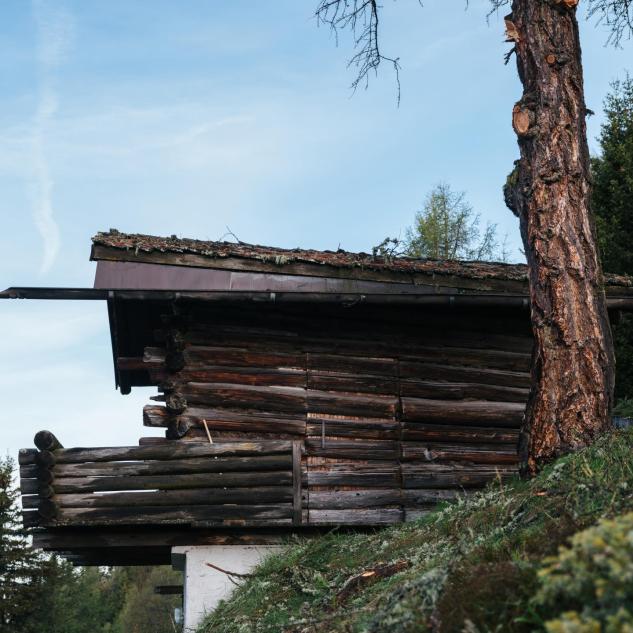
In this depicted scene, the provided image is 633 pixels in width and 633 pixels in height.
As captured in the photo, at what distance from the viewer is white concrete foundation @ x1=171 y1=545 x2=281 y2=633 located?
10500 mm

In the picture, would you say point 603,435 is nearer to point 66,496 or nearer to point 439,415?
point 439,415

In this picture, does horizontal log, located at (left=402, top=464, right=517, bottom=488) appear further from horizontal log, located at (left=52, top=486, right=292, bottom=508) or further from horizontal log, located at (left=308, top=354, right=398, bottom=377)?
horizontal log, located at (left=52, top=486, right=292, bottom=508)

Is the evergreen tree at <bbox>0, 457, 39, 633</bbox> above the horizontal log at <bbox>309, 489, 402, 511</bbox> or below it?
below

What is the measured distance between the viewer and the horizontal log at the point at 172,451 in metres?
10.4

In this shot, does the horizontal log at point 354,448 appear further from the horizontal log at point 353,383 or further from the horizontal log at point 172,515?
the horizontal log at point 172,515

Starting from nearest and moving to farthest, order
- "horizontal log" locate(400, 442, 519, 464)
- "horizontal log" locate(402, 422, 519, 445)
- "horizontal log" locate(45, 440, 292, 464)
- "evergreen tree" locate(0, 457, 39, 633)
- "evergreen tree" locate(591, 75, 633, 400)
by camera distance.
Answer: "horizontal log" locate(45, 440, 292, 464) < "horizontal log" locate(400, 442, 519, 464) < "horizontal log" locate(402, 422, 519, 445) < "evergreen tree" locate(591, 75, 633, 400) < "evergreen tree" locate(0, 457, 39, 633)

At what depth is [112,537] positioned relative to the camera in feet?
35.0

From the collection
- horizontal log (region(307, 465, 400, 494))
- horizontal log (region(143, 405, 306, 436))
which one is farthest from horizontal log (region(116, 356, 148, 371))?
horizontal log (region(307, 465, 400, 494))

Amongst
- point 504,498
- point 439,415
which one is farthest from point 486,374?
point 504,498

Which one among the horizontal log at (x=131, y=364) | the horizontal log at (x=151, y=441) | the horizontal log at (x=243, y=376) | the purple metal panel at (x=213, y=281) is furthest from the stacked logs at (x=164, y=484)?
the purple metal panel at (x=213, y=281)

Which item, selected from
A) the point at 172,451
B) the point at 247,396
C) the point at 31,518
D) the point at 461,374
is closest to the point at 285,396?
the point at 247,396

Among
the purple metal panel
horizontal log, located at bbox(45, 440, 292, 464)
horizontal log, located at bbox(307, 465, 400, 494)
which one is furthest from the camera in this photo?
the purple metal panel

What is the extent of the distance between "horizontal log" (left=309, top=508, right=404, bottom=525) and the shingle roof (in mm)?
3442

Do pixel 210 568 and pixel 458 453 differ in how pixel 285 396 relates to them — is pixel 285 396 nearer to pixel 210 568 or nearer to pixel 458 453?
pixel 210 568
